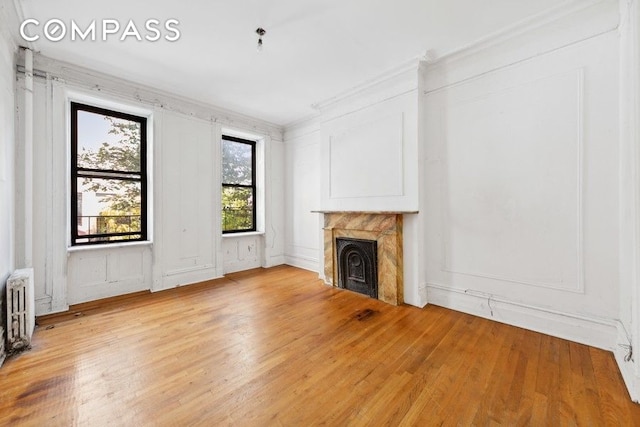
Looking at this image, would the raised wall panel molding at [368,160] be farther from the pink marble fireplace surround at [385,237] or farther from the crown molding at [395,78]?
the crown molding at [395,78]

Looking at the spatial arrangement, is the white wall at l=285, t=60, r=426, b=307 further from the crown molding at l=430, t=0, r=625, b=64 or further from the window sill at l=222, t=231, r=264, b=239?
the window sill at l=222, t=231, r=264, b=239

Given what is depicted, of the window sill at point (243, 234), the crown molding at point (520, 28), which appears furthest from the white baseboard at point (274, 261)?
the crown molding at point (520, 28)

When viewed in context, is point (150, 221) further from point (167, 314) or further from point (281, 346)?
point (281, 346)

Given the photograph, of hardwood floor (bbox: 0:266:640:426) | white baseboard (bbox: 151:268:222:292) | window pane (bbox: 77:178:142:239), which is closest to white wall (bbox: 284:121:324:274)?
white baseboard (bbox: 151:268:222:292)

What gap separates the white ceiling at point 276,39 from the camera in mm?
2326

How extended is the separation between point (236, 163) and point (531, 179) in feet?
15.1

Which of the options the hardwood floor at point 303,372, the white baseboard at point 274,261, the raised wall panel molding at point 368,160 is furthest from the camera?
the white baseboard at point 274,261

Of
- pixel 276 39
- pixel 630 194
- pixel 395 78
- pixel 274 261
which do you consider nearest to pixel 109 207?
pixel 274 261

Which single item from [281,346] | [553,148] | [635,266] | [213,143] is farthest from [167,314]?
[553,148]

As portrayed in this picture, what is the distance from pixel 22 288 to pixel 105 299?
132cm

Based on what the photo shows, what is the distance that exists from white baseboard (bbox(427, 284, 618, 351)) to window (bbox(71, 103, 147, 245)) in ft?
14.4

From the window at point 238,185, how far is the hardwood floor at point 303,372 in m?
2.31

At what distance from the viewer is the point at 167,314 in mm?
3088

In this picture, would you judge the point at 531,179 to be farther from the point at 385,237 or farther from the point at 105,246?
the point at 105,246
